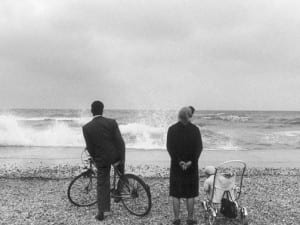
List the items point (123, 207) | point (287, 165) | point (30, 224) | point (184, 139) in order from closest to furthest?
point (184, 139), point (30, 224), point (123, 207), point (287, 165)

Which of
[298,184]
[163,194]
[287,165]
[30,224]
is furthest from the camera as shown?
[287,165]

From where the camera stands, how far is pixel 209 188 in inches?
205

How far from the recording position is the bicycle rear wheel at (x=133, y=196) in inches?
217

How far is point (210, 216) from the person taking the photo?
16.8ft

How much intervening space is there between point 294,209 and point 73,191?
3.87 m

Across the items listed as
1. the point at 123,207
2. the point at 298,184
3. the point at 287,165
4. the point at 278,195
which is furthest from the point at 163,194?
the point at 287,165

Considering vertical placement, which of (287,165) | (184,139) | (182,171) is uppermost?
(184,139)

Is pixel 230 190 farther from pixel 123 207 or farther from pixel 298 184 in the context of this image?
pixel 298 184

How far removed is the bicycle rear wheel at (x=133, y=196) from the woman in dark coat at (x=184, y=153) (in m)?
0.73

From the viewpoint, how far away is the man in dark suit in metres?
5.20

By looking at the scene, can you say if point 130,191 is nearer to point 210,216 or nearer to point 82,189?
point 82,189

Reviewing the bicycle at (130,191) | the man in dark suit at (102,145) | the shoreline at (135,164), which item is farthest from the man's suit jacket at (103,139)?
the shoreline at (135,164)

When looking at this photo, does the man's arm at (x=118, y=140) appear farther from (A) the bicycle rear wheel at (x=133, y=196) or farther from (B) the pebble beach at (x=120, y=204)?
(B) the pebble beach at (x=120, y=204)

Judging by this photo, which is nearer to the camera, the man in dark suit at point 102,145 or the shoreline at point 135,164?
the man in dark suit at point 102,145
